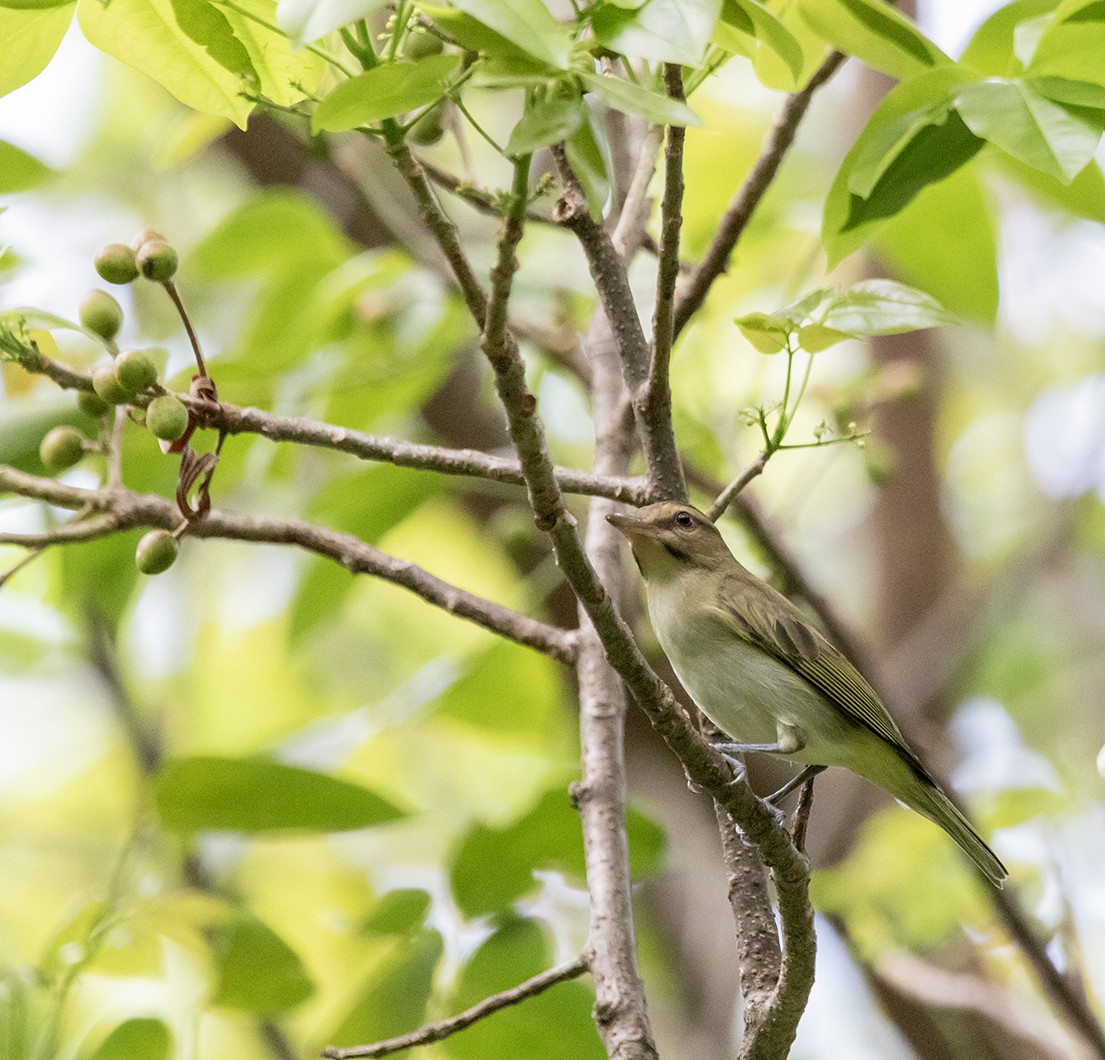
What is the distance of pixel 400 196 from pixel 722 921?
3234 millimetres

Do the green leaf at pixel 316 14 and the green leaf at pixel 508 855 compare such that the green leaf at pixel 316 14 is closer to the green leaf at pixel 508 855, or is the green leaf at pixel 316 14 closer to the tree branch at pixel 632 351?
the tree branch at pixel 632 351

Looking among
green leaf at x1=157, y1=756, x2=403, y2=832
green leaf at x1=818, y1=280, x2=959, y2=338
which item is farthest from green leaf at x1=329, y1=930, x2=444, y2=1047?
green leaf at x1=818, y1=280, x2=959, y2=338

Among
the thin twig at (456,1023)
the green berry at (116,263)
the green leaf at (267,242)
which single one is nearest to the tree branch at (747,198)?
the green berry at (116,263)

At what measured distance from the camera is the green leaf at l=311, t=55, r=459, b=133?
5.15ft

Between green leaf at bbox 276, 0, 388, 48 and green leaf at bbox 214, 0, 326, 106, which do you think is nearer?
green leaf at bbox 276, 0, 388, 48

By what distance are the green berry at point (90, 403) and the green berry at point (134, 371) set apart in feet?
1.05

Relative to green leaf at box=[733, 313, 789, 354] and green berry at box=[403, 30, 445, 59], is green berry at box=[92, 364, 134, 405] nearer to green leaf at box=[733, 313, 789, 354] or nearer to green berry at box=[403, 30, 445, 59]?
green berry at box=[403, 30, 445, 59]

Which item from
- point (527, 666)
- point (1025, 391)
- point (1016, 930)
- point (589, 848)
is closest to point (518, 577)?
point (527, 666)

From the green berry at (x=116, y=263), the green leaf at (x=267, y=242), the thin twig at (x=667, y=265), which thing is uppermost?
the green leaf at (x=267, y=242)

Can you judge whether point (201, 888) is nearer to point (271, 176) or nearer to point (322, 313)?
point (322, 313)

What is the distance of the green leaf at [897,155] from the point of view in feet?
7.13

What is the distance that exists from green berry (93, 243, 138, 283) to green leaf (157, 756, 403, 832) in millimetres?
1281

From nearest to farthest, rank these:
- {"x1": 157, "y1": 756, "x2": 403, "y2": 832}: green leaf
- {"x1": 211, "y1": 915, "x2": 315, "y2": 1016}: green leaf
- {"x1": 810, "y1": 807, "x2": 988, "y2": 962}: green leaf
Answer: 1. {"x1": 157, "y1": 756, "x2": 403, "y2": 832}: green leaf
2. {"x1": 211, "y1": 915, "x2": 315, "y2": 1016}: green leaf
3. {"x1": 810, "y1": 807, "x2": 988, "y2": 962}: green leaf

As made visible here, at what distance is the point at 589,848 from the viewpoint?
2646 millimetres
